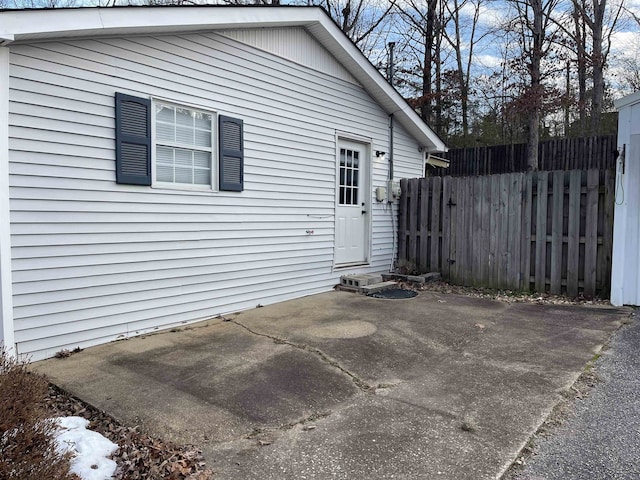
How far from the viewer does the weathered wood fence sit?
13305 mm

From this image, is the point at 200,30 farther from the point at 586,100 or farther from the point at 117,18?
the point at 586,100

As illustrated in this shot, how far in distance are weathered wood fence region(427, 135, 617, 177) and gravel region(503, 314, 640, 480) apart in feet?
35.6

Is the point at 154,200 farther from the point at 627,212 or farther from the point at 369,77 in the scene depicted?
the point at 627,212

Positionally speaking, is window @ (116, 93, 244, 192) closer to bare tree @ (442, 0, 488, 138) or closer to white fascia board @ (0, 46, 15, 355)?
white fascia board @ (0, 46, 15, 355)

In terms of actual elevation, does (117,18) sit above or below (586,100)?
below

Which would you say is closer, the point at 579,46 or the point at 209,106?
the point at 209,106

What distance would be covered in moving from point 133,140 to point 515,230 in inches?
222

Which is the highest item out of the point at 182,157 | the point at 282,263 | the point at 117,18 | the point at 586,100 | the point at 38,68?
the point at 586,100

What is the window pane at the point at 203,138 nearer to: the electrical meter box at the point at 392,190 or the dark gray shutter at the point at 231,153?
the dark gray shutter at the point at 231,153

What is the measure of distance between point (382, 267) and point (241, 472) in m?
6.44

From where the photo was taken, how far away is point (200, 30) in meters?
5.29

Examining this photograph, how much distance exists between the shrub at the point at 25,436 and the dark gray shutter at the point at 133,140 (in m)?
2.89

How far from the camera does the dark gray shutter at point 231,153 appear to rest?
555cm

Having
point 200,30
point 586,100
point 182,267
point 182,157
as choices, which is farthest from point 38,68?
point 586,100
